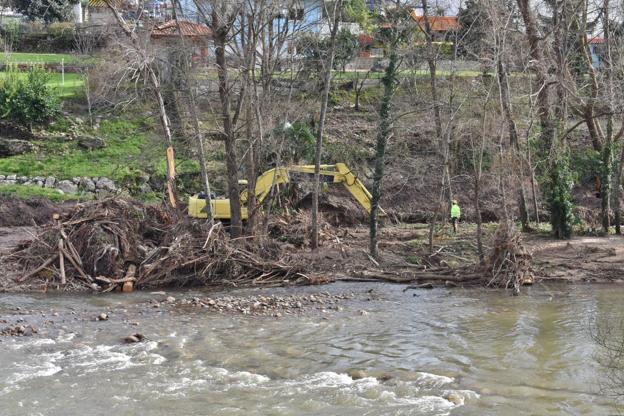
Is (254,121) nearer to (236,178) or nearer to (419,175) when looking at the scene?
(236,178)

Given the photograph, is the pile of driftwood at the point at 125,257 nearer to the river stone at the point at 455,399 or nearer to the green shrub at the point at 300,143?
the green shrub at the point at 300,143

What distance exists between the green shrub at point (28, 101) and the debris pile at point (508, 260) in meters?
24.7

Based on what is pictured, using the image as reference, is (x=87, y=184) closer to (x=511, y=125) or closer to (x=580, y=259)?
(x=511, y=125)

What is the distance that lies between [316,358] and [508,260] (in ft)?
24.3

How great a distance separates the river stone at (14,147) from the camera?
108 feet

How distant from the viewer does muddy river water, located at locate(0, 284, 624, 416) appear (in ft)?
32.6

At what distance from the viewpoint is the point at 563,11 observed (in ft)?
83.0

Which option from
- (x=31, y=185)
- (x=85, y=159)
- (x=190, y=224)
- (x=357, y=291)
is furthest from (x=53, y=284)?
(x=85, y=159)

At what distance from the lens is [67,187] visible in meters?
30.6

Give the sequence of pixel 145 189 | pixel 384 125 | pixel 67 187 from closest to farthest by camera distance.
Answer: pixel 384 125 → pixel 67 187 → pixel 145 189

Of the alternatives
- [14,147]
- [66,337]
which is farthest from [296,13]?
[14,147]

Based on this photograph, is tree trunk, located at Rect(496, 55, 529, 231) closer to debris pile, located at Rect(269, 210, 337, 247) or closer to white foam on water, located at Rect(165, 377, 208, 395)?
debris pile, located at Rect(269, 210, 337, 247)

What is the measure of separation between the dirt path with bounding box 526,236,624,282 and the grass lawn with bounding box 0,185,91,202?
17260mm

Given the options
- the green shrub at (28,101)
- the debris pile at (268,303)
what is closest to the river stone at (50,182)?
the green shrub at (28,101)
